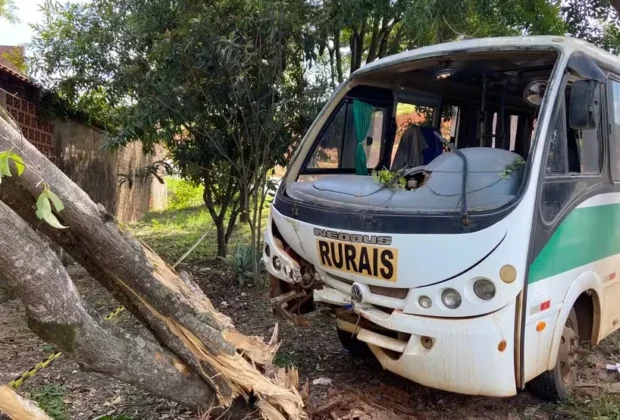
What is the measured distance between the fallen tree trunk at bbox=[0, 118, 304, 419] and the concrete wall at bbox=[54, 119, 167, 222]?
543 cm

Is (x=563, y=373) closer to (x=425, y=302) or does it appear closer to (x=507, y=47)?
(x=425, y=302)

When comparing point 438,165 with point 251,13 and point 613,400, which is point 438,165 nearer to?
point 613,400

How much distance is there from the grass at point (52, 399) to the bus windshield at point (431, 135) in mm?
2152

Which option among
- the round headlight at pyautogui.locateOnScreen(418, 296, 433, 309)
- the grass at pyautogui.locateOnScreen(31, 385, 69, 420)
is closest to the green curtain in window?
the round headlight at pyautogui.locateOnScreen(418, 296, 433, 309)

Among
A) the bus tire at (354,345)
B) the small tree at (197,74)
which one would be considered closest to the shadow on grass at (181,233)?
the small tree at (197,74)

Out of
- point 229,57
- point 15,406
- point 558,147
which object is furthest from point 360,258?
point 229,57

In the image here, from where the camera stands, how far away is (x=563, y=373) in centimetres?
395

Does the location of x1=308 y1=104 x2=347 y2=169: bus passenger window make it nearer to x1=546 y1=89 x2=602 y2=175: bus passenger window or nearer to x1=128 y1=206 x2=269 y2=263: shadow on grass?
x1=546 y1=89 x2=602 y2=175: bus passenger window

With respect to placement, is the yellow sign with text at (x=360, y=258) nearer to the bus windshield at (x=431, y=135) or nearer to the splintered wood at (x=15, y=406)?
the bus windshield at (x=431, y=135)

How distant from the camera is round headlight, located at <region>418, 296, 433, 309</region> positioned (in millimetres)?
3248

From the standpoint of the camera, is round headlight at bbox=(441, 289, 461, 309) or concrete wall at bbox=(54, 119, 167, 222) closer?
round headlight at bbox=(441, 289, 461, 309)

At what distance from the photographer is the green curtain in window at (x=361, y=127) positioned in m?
4.93

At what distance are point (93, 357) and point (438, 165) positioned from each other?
2.46 m

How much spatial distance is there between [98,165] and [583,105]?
902 cm
